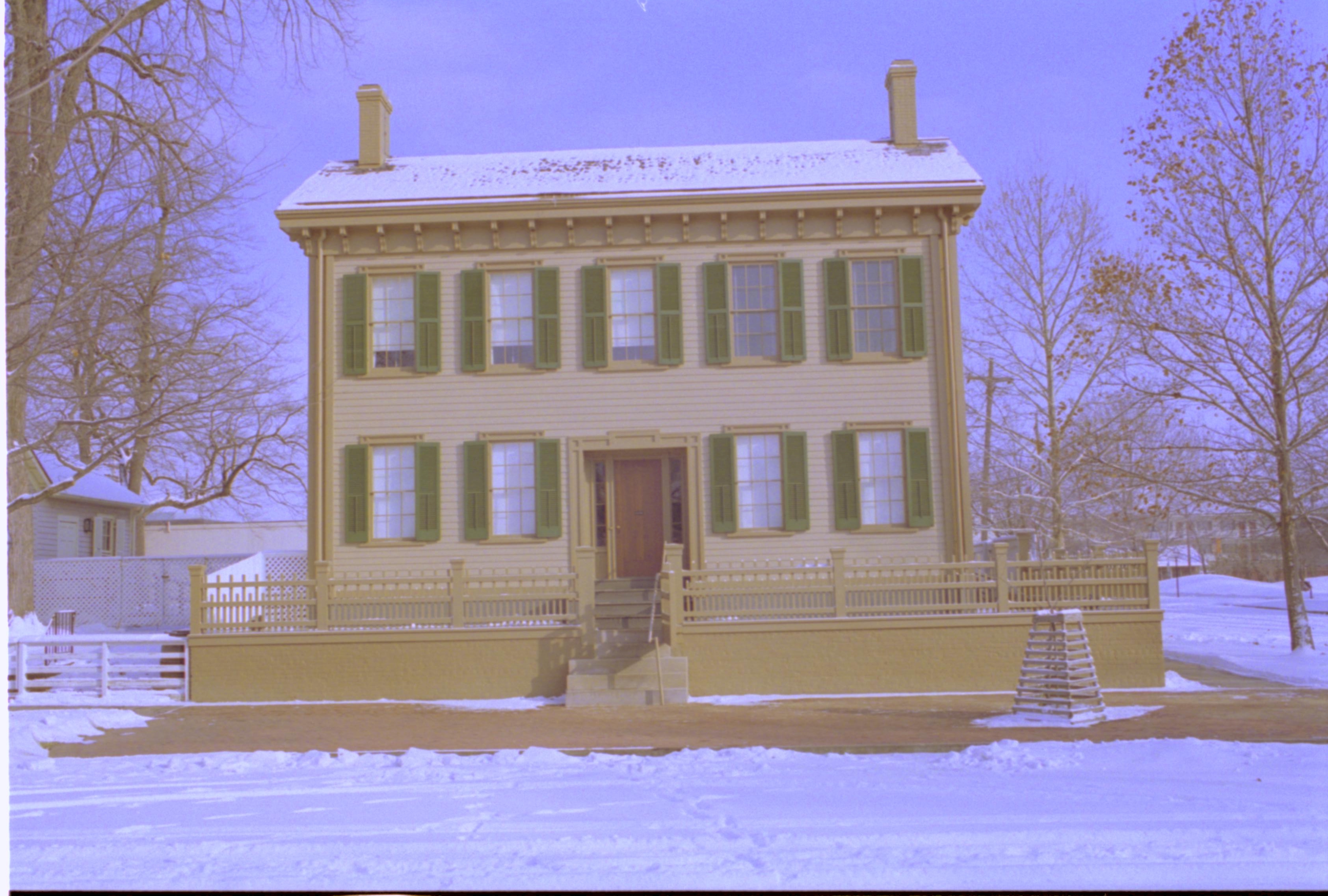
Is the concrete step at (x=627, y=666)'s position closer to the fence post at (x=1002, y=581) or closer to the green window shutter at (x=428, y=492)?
the green window shutter at (x=428, y=492)

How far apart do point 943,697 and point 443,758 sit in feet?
20.5

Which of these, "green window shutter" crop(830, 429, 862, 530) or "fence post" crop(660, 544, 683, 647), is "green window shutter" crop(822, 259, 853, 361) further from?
"fence post" crop(660, 544, 683, 647)

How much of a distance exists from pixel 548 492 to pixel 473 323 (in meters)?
2.71

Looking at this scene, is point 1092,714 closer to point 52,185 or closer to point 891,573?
point 891,573

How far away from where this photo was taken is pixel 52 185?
10320mm

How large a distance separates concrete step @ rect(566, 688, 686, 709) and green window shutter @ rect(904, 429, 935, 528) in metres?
4.76

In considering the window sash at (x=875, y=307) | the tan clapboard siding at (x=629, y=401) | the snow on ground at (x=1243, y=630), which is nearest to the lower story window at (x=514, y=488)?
the tan clapboard siding at (x=629, y=401)

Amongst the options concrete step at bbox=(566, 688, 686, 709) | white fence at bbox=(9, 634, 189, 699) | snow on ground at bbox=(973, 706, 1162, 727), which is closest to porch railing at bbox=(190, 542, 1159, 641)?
white fence at bbox=(9, 634, 189, 699)

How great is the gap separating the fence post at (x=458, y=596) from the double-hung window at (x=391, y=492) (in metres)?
2.16

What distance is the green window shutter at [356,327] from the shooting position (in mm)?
16484

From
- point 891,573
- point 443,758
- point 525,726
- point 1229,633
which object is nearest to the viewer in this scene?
point 443,758

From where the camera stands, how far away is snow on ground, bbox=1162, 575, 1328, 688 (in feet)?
50.2

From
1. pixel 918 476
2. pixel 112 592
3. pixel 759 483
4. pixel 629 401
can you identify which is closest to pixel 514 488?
pixel 629 401

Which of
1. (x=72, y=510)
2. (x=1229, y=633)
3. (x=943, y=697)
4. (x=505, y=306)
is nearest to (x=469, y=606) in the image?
(x=505, y=306)
